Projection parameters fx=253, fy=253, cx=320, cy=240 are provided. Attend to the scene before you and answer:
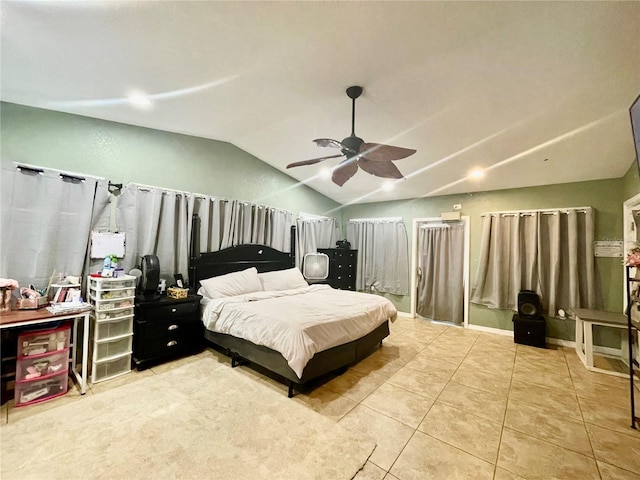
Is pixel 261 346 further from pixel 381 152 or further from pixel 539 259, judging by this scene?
pixel 539 259

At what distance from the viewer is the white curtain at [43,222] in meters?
2.29

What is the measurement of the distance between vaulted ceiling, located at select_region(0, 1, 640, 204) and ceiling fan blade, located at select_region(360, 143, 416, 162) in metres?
0.56

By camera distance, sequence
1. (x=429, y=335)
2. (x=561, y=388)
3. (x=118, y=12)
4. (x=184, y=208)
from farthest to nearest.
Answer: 1. (x=429, y=335)
2. (x=184, y=208)
3. (x=561, y=388)
4. (x=118, y=12)

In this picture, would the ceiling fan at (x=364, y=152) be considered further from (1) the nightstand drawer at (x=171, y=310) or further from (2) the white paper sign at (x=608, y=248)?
(2) the white paper sign at (x=608, y=248)

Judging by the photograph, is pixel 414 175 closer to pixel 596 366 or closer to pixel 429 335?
pixel 429 335

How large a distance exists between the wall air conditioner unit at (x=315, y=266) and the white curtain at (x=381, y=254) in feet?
3.07

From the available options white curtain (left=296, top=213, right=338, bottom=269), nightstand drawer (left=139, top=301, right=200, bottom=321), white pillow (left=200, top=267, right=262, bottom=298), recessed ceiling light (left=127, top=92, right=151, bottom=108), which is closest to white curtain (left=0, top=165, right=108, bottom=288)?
nightstand drawer (left=139, top=301, right=200, bottom=321)

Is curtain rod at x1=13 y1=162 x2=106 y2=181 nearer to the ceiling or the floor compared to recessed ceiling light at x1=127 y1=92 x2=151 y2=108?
nearer to the floor

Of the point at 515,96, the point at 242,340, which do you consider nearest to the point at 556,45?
the point at 515,96

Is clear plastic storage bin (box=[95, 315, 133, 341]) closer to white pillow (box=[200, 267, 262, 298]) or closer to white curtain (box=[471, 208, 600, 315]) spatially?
white pillow (box=[200, 267, 262, 298])

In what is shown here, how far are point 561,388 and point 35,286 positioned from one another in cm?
531

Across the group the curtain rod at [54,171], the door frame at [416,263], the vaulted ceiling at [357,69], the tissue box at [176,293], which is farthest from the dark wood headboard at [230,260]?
the door frame at [416,263]

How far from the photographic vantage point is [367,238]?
5.85 m

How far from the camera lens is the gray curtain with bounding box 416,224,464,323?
4.77m
